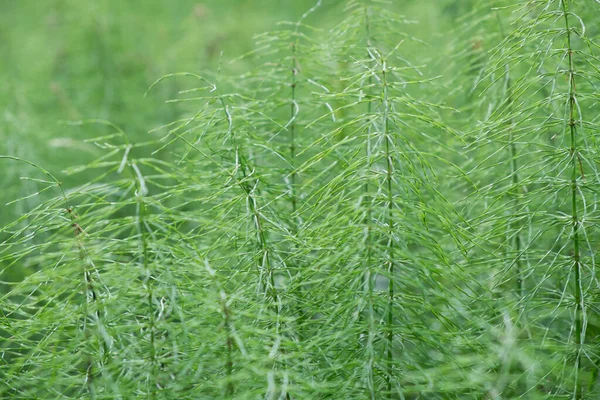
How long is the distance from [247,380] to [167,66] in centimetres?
234

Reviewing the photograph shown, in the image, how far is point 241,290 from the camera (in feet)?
3.94

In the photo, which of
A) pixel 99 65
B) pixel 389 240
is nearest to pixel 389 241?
pixel 389 240

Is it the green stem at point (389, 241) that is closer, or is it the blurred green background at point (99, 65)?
the green stem at point (389, 241)

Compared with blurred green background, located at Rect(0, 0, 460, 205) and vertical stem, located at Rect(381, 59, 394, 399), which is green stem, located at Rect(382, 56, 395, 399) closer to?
vertical stem, located at Rect(381, 59, 394, 399)

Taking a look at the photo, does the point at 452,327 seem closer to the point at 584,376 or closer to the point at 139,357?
the point at 584,376

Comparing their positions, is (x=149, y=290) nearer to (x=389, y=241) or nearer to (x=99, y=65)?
(x=389, y=241)

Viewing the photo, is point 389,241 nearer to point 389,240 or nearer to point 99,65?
point 389,240

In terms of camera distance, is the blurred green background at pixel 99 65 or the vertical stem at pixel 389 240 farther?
the blurred green background at pixel 99 65

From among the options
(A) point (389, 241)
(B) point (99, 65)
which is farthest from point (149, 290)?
(B) point (99, 65)

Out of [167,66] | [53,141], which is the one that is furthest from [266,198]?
[167,66]

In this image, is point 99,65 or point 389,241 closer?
point 389,241

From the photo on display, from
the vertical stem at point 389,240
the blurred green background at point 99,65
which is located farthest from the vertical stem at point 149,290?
the blurred green background at point 99,65

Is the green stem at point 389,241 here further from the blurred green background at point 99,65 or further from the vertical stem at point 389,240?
the blurred green background at point 99,65

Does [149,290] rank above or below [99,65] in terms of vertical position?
above
